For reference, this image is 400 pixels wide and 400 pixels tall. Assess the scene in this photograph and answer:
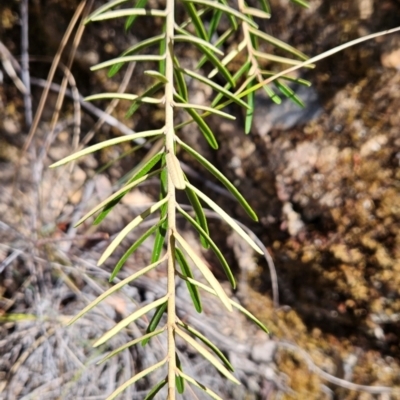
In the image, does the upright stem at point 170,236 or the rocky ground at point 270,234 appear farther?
the rocky ground at point 270,234

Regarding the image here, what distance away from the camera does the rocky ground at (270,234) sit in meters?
0.73

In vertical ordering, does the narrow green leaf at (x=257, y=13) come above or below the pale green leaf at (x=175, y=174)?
above

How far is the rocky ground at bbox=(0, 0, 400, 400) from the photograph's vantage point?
2.41 ft

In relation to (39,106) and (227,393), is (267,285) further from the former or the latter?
(39,106)

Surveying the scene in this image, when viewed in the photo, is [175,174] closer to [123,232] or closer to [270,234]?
[123,232]

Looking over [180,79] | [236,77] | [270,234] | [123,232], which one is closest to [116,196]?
[123,232]

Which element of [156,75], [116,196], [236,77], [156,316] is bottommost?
[156,316]

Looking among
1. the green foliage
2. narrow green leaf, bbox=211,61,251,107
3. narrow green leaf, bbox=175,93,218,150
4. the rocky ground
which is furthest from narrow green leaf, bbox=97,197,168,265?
the rocky ground

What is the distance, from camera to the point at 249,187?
849mm

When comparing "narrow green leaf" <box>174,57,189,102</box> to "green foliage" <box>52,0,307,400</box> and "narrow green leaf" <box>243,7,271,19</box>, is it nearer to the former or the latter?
"green foliage" <box>52,0,307,400</box>

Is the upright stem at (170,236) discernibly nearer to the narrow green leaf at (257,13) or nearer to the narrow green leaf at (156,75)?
the narrow green leaf at (156,75)

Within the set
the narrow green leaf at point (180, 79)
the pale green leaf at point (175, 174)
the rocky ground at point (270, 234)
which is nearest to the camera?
the pale green leaf at point (175, 174)

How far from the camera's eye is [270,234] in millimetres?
860

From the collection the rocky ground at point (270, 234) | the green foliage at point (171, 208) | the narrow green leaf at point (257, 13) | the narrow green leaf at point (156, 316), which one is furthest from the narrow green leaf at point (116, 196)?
the rocky ground at point (270, 234)
